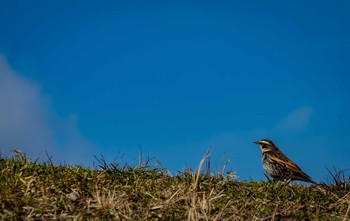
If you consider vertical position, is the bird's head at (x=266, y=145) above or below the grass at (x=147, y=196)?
above

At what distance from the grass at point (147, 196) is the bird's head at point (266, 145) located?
2869 mm

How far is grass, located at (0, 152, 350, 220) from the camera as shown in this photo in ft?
20.4

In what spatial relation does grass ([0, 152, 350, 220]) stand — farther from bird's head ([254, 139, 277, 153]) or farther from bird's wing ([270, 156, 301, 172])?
bird's head ([254, 139, 277, 153])

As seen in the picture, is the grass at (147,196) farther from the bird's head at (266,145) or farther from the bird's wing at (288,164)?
the bird's head at (266,145)

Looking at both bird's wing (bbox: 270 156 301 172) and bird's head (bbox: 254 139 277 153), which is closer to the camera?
bird's wing (bbox: 270 156 301 172)

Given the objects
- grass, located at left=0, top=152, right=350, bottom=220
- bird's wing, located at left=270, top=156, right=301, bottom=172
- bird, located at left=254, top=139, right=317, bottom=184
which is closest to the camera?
grass, located at left=0, top=152, right=350, bottom=220

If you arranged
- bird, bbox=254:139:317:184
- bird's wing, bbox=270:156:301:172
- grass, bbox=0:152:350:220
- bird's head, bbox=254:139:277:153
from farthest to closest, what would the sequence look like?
bird's head, bbox=254:139:277:153 < bird's wing, bbox=270:156:301:172 < bird, bbox=254:139:317:184 < grass, bbox=0:152:350:220

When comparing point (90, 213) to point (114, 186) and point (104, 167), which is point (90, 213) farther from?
point (104, 167)

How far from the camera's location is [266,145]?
39.5ft

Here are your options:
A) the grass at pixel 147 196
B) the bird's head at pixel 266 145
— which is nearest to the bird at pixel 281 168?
the bird's head at pixel 266 145

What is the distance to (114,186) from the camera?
7.38m

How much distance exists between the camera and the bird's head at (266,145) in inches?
467

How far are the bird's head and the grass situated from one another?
2.87 metres

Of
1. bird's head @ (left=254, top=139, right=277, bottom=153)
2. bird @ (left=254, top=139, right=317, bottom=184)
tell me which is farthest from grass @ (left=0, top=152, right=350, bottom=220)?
bird's head @ (left=254, top=139, right=277, bottom=153)
